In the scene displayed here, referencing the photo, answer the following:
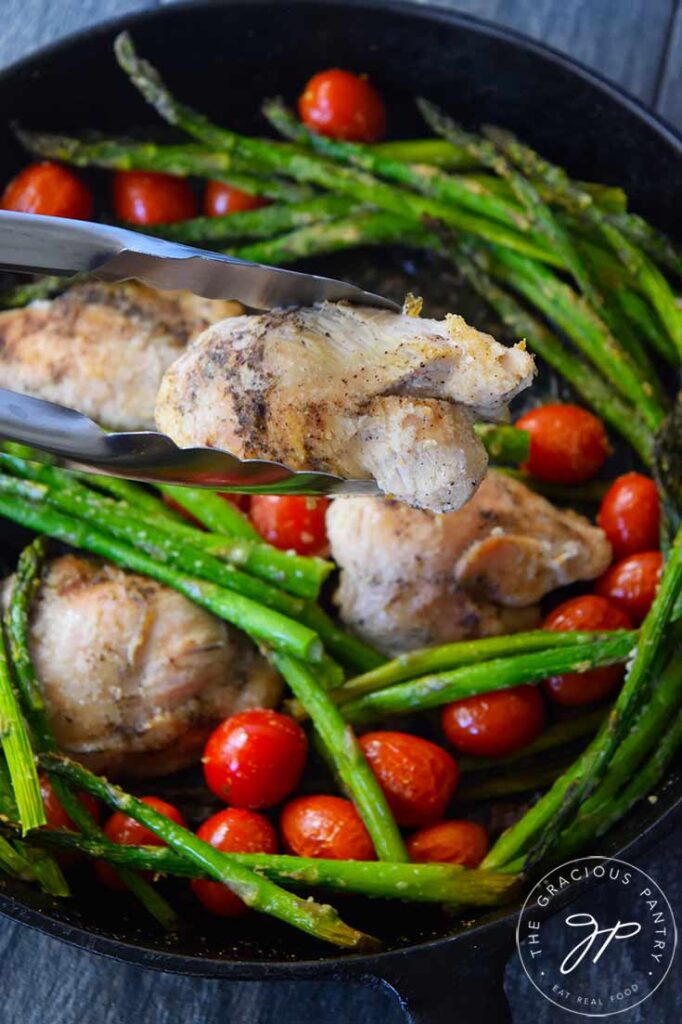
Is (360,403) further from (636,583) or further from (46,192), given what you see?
(46,192)

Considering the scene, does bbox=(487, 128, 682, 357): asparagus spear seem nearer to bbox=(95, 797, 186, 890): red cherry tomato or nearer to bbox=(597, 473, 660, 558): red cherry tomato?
bbox=(597, 473, 660, 558): red cherry tomato

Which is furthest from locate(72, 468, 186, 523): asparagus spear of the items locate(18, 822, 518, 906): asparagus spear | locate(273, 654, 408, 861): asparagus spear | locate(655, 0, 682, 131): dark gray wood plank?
locate(655, 0, 682, 131): dark gray wood plank

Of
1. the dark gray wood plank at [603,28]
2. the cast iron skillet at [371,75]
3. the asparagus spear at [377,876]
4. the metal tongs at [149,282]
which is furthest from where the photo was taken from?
the dark gray wood plank at [603,28]

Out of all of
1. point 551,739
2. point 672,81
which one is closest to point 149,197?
point 672,81

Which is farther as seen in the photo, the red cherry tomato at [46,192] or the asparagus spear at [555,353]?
the red cherry tomato at [46,192]

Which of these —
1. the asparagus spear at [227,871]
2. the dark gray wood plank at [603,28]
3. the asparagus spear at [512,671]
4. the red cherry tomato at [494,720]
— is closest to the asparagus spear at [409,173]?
the dark gray wood plank at [603,28]

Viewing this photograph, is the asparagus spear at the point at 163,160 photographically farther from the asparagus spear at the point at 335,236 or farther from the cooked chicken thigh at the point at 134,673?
the cooked chicken thigh at the point at 134,673
